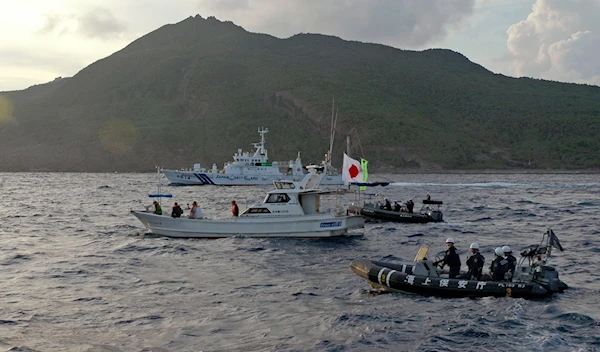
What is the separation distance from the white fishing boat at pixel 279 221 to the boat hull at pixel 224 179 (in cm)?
6757

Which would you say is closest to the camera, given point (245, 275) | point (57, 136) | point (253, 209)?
point (245, 275)

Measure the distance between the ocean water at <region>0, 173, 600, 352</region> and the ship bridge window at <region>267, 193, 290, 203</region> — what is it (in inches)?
90.3

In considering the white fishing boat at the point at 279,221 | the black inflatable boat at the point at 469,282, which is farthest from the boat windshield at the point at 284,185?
the black inflatable boat at the point at 469,282

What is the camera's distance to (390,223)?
4212 cm

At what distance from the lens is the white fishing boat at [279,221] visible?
1278 inches

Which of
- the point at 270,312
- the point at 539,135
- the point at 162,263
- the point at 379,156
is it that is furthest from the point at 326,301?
the point at 539,135

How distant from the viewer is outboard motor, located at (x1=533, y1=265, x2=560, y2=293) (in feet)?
65.3

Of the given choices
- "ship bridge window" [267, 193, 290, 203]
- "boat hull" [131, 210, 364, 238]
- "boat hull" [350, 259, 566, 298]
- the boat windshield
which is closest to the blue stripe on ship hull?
"boat hull" [131, 210, 364, 238]

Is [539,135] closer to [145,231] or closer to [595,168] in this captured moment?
[595,168]

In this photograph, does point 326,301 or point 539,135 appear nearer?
point 326,301

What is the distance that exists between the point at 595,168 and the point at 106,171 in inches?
5377

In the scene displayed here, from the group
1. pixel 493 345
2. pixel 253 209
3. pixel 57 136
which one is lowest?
pixel 493 345

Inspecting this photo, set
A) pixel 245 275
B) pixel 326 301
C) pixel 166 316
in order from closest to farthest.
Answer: pixel 166 316 → pixel 326 301 → pixel 245 275

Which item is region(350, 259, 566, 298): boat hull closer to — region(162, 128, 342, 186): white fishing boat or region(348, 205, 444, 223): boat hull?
region(348, 205, 444, 223): boat hull
